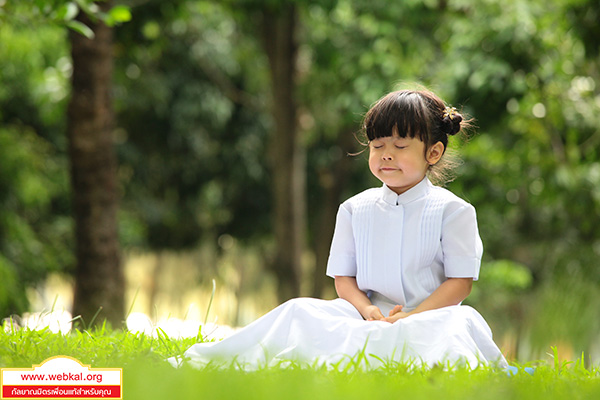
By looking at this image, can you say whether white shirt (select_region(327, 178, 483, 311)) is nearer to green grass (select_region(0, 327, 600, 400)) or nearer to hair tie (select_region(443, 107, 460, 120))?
hair tie (select_region(443, 107, 460, 120))

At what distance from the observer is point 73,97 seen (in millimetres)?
6328

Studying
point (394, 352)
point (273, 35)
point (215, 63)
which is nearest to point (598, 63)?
point (273, 35)

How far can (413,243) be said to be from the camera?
9.64 ft

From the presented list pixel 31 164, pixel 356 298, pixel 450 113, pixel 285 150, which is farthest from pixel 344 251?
pixel 285 150

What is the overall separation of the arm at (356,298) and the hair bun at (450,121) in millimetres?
684

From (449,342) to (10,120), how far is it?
37.9 feet

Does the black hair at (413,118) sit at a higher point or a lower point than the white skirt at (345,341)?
higher

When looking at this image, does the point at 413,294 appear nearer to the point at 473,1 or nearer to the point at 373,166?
the point at 373,166

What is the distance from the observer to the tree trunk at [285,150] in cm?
1071

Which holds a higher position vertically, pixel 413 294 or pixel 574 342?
pixel 413 294

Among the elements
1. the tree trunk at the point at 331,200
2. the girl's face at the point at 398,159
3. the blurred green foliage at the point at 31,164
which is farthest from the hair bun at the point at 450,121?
the tree trunk at the point at 331,200

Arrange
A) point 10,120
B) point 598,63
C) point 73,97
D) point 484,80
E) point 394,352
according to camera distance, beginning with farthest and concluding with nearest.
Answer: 1. point 10,120
2. point 598,63
3. point 484,80
4. point 73,97
5. point 394,352

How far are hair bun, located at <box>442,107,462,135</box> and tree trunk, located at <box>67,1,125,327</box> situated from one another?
3908 millimetres

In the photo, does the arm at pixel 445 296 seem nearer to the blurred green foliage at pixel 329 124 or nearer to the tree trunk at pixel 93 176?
the blurred green foliage at pixel 329 124
